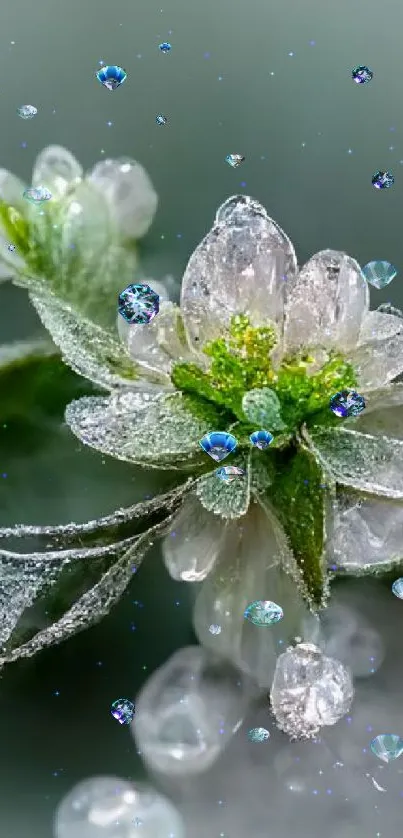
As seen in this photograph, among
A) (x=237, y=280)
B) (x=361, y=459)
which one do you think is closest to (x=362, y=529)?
(x=361, y=459)

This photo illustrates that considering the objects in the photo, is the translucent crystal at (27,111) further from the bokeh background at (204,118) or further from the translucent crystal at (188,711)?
the translucent crystal at (188,711)

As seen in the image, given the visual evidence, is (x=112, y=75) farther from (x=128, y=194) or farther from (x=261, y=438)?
(x=261, y=438)

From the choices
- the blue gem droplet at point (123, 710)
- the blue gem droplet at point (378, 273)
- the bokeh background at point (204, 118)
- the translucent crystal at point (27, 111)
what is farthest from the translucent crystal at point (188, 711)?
the translucent crystal at point (27, 111)

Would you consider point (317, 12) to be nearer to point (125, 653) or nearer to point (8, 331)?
point (8, 331)

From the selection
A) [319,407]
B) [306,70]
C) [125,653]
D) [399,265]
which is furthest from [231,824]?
[306,70]

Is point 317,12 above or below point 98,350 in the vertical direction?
above

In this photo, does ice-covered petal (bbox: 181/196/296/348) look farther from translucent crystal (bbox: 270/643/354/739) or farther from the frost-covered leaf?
translucent crystal (bbox: 270/643/354/739)

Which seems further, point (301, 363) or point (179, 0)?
point (179, 0)
